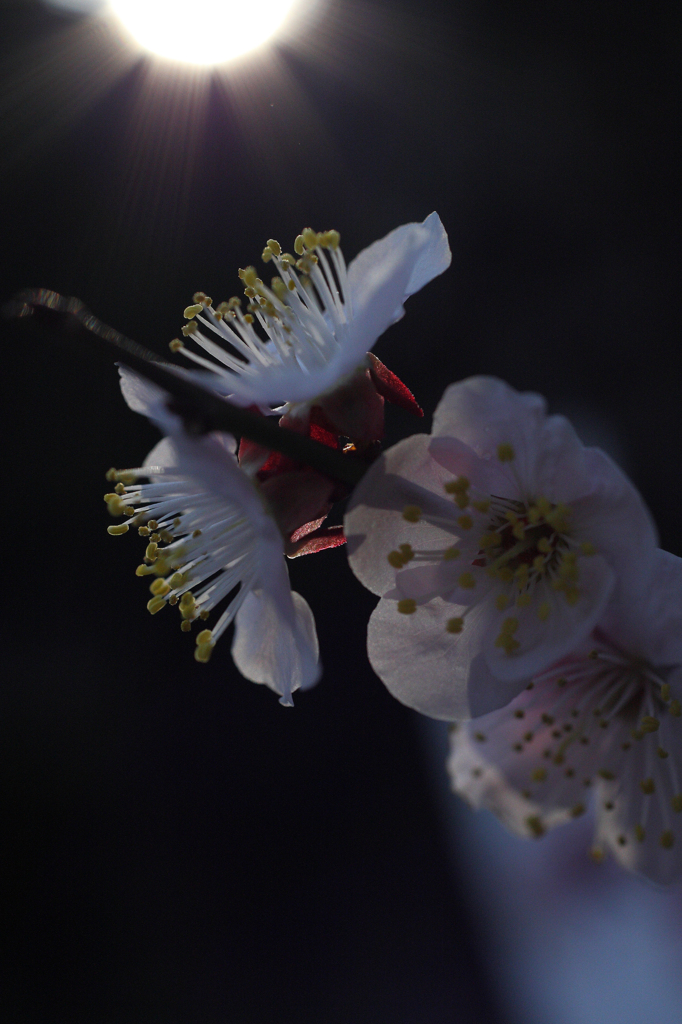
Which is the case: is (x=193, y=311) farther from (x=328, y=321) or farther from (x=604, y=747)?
(x=604, y=747)

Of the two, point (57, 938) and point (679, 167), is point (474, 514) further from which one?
point (57, 938)

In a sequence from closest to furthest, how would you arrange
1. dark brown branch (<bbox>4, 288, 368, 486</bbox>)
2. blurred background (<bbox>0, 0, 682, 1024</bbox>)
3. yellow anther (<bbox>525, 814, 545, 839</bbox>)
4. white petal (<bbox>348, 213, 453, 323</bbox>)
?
1. dark brown branch (<bbox>4, 288, 368, 486</bbox>)
2. white petal (<bbox>348, 213, 453, 323</bbox>)
3. yellow anther (<bbox>525, 814, 545, 839</bbox>)
4. blurred background (<bbox>0, 0, 682, 1024</bbox>)

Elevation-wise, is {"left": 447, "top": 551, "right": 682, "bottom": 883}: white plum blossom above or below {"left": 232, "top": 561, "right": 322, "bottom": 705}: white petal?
below

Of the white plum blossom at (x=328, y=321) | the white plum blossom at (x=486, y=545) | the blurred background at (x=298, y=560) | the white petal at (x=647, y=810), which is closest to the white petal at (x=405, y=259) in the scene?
the white plum blossom at (x=328, y=321)

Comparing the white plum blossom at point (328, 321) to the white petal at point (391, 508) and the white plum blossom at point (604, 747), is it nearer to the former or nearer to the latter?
the white petal at point (391, 508)

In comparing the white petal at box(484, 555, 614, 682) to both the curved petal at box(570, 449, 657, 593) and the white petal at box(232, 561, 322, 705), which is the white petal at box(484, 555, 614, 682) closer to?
the curved petal at box(570, 449, 657, 593)

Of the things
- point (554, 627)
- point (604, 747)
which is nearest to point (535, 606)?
point (554, 627)

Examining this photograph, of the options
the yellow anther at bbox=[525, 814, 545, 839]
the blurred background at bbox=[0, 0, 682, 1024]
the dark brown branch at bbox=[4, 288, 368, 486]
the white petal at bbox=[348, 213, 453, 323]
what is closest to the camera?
the dark brown branch at bbox=[4, 288, 368, 486]

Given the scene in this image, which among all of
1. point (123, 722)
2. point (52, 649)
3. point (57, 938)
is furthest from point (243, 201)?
point (57, 938)


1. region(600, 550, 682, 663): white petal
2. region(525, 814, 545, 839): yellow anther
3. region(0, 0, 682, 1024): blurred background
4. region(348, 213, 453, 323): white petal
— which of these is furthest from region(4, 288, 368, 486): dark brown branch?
region(0, 0, 682, 1024): blurred background
